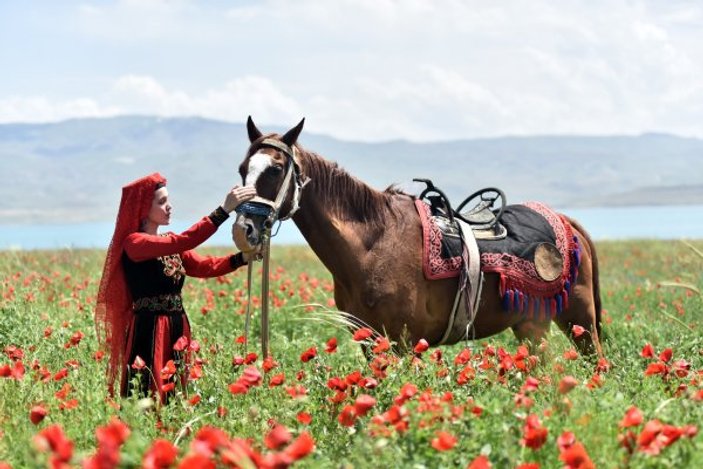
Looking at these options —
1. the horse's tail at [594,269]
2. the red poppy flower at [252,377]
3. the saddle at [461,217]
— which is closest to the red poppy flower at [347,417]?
the red poppy flower at [252,377]

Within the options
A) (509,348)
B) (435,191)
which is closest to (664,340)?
(509,348)

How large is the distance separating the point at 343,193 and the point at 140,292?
1433 millimetres

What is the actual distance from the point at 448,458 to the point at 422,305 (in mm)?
2578

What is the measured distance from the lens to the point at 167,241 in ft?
16.8

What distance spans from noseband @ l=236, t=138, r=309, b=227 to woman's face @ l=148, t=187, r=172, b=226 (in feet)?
1.89

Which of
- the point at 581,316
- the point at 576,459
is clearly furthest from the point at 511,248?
the point at 576,459

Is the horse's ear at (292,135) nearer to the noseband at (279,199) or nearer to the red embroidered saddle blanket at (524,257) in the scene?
the noseband at (279,199)

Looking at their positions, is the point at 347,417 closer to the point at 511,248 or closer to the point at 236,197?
the point at 236,197

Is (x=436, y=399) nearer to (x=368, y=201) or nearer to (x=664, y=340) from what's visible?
(x=368, y=201)

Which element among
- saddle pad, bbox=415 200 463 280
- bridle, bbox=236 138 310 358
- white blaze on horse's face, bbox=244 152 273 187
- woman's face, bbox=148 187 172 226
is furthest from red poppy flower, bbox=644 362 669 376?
woman's face, bbox=148 187 172 226

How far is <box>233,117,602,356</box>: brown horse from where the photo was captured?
5.37m

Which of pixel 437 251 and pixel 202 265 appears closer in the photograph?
pixel 202 265

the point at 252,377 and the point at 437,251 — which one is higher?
the point at 437,251

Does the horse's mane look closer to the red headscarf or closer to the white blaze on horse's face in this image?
the white blaze on horse's face
